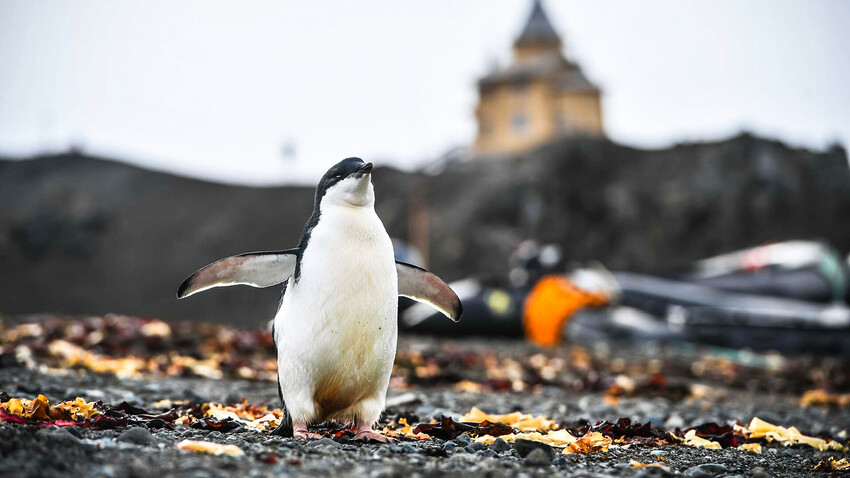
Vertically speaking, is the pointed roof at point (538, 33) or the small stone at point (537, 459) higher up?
the pointed roof at point (538, 33)

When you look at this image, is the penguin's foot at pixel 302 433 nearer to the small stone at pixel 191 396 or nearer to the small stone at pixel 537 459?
the small stone at pixel 537 459

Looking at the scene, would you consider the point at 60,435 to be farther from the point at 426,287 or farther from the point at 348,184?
the point at 426,287

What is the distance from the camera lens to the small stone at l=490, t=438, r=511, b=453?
3.65 metres

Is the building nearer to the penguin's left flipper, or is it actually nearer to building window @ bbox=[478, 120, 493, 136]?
building window @ bbox=[478, 120, 493, 136]

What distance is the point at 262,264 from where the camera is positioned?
4211 millimetres

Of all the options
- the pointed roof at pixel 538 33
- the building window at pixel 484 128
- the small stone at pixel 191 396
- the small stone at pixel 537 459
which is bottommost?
the small stone at pixel 191 396

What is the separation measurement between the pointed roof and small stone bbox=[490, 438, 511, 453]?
54397mm

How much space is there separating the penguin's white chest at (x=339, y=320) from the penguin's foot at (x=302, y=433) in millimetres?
65

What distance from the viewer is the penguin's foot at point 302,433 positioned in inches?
151

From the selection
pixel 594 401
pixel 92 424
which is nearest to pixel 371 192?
pixel 92 424

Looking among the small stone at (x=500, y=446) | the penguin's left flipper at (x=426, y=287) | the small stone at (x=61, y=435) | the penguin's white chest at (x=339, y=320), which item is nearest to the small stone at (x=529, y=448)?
the small stone at (x=500, y=446)

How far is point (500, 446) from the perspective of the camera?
368 centimetres

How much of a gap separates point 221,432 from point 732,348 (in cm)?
1271

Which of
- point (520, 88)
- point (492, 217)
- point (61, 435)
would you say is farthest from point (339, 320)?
point (520, 88)
